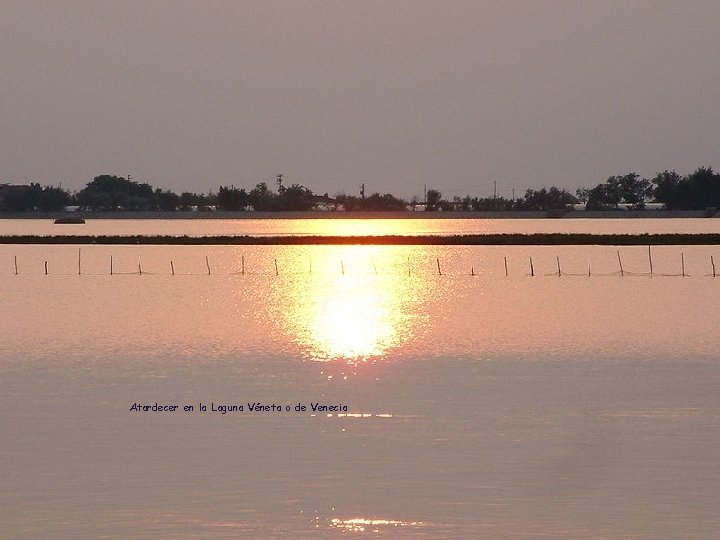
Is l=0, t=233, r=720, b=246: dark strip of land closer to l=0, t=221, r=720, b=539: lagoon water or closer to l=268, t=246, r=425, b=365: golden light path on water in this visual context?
l=268, t=246, r=425, b=365: golden light path on water

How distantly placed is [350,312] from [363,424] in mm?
47209

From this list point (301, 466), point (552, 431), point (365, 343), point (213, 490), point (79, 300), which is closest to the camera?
point (213, 490)

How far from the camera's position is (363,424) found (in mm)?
32875

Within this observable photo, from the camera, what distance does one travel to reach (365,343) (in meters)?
58.4

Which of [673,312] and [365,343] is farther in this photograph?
[673,312]

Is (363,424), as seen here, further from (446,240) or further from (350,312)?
(446,240)

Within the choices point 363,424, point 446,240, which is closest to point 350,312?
point 363,424

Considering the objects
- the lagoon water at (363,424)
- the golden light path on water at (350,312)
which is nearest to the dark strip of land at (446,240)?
the golden light path on water at (350,312)

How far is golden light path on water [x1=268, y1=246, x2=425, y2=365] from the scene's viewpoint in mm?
56750

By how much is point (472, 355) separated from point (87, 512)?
3127cm

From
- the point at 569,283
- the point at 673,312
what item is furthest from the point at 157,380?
the point at 569,283

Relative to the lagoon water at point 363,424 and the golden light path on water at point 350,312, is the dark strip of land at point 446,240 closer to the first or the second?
the golden light path on water at point 350,312

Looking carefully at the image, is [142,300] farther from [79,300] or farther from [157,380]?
[157,380]

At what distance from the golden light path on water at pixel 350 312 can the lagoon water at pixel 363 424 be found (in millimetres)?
501
